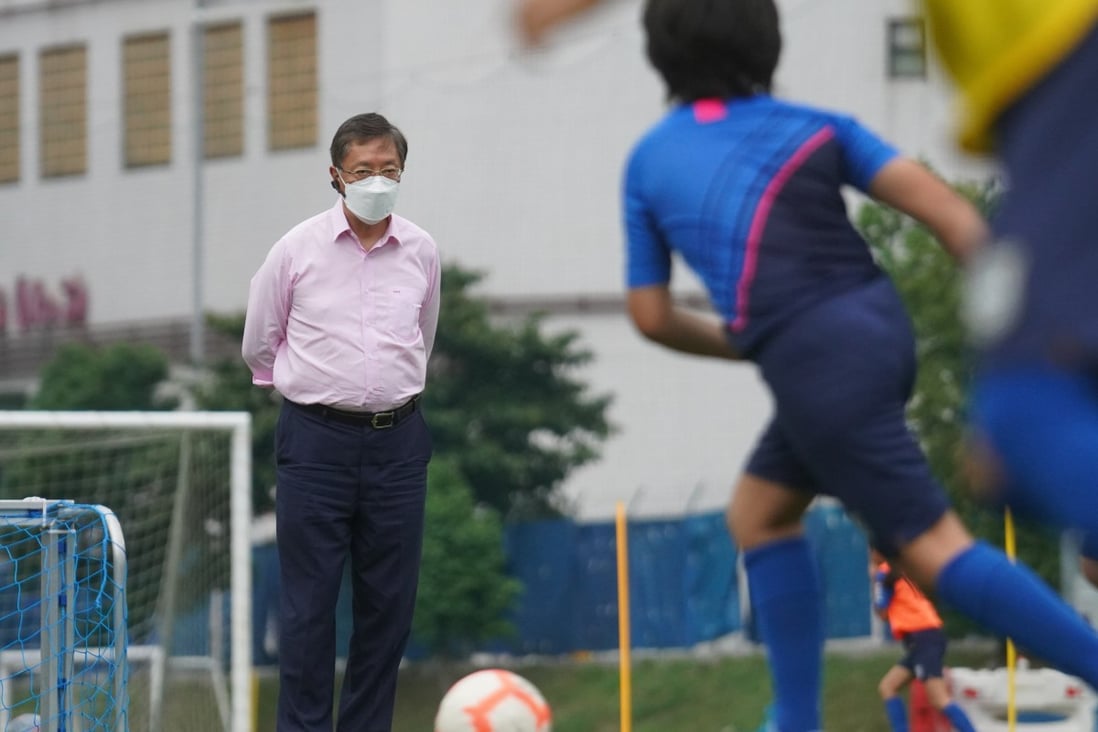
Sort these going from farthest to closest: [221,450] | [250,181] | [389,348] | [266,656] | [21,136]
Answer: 1. [21,136]
2. [250,181]
3. [266,656]
4. [221,450]
5. [389,348]

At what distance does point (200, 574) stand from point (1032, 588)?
13947 millimetres

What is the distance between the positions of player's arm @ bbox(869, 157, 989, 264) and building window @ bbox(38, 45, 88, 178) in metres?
35.0

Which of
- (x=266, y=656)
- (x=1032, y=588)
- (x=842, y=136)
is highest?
(x=842, y=136)

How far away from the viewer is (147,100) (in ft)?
121

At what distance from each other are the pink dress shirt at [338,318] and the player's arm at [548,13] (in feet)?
10.1

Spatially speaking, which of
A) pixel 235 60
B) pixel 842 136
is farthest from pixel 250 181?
pixel 842 136

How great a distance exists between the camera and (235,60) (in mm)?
35531

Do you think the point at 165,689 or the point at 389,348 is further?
the point at 165,689

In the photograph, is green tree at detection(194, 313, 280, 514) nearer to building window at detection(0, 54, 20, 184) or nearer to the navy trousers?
building window at detection(0, 54, 20, 184)

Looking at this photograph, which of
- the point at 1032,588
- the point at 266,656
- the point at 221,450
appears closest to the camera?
the point at 1032,588

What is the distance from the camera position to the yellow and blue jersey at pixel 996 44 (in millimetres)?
2584

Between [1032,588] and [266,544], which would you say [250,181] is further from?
[1032,588]

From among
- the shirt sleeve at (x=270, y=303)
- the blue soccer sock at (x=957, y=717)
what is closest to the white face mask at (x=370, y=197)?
the shirt sleeve at (x=270, y=303)

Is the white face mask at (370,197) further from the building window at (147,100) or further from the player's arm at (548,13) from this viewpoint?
the building window at (147,100)
